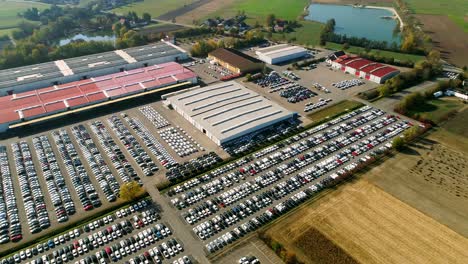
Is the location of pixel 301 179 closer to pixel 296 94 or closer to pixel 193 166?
pixel 193 166

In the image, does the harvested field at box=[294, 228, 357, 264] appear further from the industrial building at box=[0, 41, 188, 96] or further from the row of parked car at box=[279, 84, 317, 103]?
the industrial building at box=[0, 41, 188, 96]

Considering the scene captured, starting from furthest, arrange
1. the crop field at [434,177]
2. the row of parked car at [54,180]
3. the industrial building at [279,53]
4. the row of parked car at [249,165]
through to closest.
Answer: the industrial building at [279,53]
the row of parked car at [249,165]
the crop field at [434,177]
the row of parked car at [54,180]

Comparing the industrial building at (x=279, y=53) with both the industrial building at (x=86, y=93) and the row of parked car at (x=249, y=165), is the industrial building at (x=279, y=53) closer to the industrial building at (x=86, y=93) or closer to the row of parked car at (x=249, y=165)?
the industrial building at (x=86, y=93)

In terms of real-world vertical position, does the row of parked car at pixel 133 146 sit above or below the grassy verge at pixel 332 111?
below

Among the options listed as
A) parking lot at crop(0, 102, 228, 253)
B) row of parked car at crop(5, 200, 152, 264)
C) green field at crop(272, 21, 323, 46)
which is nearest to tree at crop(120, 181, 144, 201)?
parking lot at crop(0, 102, 228, 253)

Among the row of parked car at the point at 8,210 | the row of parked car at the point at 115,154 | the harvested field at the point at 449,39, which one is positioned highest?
the harvested field at the point at 449,39

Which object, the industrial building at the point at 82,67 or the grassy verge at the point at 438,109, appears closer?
the grassy verge at the point at 438,109

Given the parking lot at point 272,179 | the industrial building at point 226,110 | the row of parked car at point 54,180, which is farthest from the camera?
the industrial building at point 226,110

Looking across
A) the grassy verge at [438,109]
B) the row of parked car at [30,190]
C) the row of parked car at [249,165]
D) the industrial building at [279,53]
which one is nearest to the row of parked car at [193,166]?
the row of parked car at [249,165]
